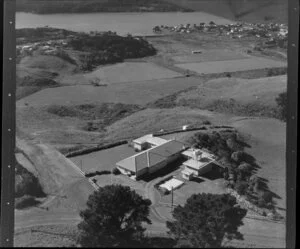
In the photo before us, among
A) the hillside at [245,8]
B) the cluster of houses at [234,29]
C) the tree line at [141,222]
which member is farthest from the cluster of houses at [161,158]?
the hillside at [245,8]

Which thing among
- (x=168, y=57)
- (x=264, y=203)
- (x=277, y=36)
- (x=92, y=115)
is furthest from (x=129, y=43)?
(x=264, y=203)

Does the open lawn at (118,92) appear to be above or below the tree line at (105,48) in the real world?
below

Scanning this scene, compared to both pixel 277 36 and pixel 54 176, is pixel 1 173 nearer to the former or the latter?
pixel 54 176

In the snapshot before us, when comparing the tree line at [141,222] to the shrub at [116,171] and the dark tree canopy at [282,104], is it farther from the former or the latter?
the dark tree canopy at [282,104]

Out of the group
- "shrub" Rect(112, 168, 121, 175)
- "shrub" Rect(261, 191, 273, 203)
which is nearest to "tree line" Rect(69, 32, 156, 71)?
"shrub" Rect(112, 168, 121, 175)

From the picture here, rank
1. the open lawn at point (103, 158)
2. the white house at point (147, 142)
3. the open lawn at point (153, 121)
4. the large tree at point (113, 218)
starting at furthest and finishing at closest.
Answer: the open lawn at point (153, 121) → the white house at point (147, 142) → the open lawn at point (103, 158) → the large tree at point (113, 218)

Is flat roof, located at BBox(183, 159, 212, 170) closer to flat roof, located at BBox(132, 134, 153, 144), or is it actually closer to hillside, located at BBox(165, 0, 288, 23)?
flat roof, located at BBox(132, 134, 153, 144)
